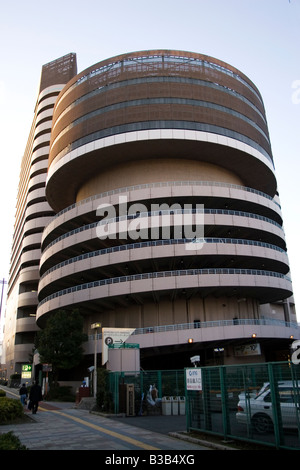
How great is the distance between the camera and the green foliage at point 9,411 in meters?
16.6

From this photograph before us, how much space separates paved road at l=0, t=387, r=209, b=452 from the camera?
1062 centimetres

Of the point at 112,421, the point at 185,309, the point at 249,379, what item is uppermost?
the point at 185,309

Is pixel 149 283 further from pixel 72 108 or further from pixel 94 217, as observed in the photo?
pixel 72 108

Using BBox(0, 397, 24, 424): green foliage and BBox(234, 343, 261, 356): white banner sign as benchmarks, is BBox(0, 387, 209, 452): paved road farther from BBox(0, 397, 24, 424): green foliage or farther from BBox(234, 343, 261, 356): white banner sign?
BBox(234, 343, 261, 356): white banner sign

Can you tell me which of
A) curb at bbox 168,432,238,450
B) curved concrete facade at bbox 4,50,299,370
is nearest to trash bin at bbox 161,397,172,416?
curb at bbox 168,432,238,450

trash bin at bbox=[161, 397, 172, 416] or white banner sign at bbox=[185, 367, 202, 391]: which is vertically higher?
white banner sign at bbox=[185, 367, 202, 391]

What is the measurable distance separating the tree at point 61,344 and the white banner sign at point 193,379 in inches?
1059

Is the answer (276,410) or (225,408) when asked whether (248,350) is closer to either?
(225,408)

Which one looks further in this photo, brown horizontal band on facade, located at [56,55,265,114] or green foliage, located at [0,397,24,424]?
brown horizontal band on facade, located at [56,55,265,114]

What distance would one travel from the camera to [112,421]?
1683 centimetres

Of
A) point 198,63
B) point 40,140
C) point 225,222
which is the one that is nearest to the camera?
point 225,222

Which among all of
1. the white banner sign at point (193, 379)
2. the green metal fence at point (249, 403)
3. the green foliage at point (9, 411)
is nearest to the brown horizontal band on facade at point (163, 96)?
the green foliage at point (9, 411)
